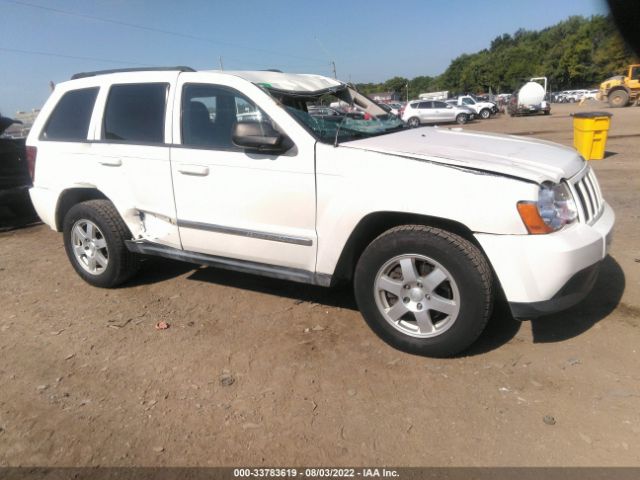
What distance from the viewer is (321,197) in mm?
3275

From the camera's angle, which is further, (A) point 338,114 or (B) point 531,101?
(B) point 531,101

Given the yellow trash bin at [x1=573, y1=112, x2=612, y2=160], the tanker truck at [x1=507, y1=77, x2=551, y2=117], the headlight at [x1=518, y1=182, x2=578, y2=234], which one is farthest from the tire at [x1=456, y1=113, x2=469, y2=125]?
the headlight at [x1=518, y1=182, x2=578, y2=234]

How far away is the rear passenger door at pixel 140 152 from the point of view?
3953 millimetres

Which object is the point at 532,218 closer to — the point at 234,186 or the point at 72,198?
the point at 234,186

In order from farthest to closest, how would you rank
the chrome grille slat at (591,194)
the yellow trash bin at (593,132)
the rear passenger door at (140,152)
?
the yellow trash bin at (593,132) < the rear passenger door at (140,152) < the chrome grille slat at (591,194)

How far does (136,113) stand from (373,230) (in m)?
2.30

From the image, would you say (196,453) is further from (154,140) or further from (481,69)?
(481,69)

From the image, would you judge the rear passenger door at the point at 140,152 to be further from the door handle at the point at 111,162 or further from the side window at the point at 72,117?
the side window at the point at 72,117

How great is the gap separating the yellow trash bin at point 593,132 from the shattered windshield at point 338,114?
7769 millimetres

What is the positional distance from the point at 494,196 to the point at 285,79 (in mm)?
2099

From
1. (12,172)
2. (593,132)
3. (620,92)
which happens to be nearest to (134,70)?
(12,172)

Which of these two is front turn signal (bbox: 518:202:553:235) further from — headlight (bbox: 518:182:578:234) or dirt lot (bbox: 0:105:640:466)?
dirt lot (bbox: 0:105:640:466)

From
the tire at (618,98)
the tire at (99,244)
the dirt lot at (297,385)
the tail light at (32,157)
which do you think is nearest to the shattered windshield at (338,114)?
the dirt lot at (297,385)

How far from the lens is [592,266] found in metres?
2.92
